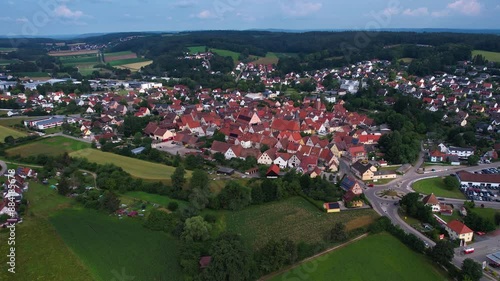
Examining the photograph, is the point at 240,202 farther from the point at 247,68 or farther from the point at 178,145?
the point at 247,68

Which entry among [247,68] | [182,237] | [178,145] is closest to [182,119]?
[178,145]

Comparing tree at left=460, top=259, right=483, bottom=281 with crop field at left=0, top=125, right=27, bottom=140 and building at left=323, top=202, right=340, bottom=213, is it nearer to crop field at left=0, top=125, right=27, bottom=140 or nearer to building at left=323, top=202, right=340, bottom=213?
building at left=323, top=202, right=340, bottom=213

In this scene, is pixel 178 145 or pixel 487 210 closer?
pixel 487 210

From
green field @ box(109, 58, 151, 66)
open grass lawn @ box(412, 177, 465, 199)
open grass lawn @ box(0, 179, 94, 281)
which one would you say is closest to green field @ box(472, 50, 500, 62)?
open grass lawn @ box(412, 177, 465, 199)

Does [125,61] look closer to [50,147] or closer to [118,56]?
[118,56]

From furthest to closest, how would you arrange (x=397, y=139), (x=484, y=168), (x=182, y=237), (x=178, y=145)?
(x=178, y=145) → (x=397, y=139) → (x=484, y=168) → (x=182, y=237)

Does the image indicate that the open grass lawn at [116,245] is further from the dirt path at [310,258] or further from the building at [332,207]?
the building at [332,207]
